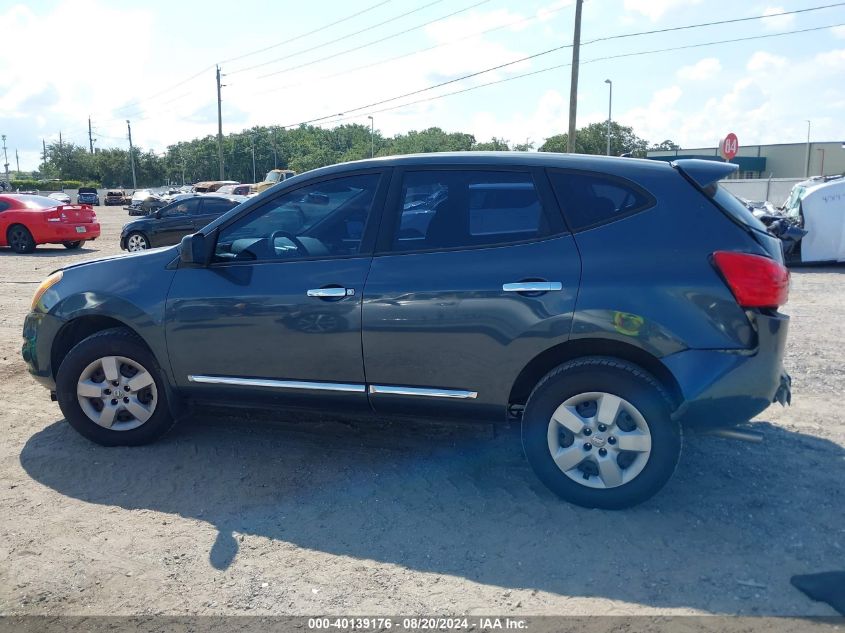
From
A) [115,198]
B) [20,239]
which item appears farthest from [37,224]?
[115,198]

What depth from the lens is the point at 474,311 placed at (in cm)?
405

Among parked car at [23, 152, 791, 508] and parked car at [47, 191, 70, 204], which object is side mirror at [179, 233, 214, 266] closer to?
parked car at [23, 152, 791, 508]

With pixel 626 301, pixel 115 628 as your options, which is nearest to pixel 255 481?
pixel 115 628

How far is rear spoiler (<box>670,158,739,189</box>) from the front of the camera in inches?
158

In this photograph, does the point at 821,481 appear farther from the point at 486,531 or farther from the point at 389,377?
the point at 389,377

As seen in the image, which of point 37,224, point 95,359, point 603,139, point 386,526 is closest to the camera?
point 386,526

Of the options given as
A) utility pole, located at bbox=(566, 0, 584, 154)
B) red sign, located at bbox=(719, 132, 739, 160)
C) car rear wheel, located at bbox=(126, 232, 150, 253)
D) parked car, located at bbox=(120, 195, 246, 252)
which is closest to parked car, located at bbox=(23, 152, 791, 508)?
parked car, located at bbox=(120, 195, 246, 252)

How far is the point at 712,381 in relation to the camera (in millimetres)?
3783

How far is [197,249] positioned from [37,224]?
15.9m

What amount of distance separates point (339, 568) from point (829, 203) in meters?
14.1

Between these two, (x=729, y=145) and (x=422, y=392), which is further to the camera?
(x=729, y=145)

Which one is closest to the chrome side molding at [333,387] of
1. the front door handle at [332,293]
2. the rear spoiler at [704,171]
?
the front door handle at [332,293]

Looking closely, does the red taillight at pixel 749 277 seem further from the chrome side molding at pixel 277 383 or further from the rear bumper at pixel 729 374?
the chrome side molding at pixel 277 383

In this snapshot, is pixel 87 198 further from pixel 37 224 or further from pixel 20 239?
pixel 37 224
